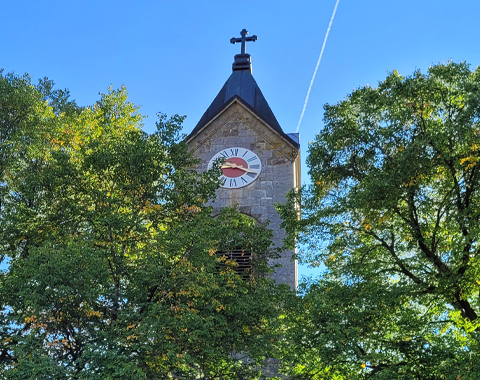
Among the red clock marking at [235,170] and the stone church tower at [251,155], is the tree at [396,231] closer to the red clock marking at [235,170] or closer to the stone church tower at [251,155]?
the stone church tower at [251,155]

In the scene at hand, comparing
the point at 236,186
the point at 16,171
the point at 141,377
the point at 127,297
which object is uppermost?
the point at 236,186

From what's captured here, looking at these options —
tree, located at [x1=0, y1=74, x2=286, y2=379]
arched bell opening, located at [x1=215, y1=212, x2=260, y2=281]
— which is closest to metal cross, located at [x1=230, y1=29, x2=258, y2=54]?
arched bell opening, located at [x1=215, y1=212, x2=260, y2=281]

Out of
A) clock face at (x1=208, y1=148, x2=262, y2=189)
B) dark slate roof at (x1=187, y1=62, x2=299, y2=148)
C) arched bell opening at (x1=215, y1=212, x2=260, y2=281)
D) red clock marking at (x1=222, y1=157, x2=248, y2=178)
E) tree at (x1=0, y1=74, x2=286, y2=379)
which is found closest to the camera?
tree at (x1=0, y1=74, x2=286, y2=379)

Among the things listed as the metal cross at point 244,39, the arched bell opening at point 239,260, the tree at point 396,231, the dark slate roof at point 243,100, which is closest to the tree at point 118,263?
the arched bell opening at point 239,260

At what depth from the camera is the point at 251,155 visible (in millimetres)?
25859

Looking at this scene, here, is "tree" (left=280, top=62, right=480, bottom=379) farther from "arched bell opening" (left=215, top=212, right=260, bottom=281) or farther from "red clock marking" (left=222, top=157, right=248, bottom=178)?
"red clock marking" (left=222, top=157, right=248, bottom=178)

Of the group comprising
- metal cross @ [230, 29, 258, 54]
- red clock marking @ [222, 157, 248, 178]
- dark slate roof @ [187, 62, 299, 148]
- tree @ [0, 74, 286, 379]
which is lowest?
tree @ [0, 74, 286, 379]

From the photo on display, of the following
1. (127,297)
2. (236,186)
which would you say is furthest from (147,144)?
(236,186)

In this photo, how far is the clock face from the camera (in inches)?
982

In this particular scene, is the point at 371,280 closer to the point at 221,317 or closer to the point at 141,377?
the point at 221,317

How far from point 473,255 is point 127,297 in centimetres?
836

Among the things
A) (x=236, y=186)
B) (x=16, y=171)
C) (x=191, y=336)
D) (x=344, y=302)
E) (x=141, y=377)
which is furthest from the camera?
(x=236, y=186)

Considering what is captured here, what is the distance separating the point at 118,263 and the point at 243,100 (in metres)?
14.6

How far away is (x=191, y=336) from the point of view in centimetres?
1360
